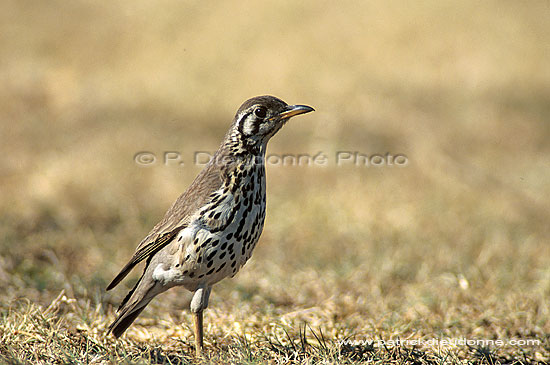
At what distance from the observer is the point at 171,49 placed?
13297 mm

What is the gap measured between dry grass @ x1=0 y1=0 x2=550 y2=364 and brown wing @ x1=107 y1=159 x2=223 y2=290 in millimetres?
631

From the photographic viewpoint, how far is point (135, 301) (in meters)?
4.24

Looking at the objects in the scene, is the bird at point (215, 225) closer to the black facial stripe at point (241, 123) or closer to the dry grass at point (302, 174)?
the black facial stripe at point (241, 123)

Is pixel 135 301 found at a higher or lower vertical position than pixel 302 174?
higher

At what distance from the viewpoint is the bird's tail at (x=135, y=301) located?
4203 millimetres

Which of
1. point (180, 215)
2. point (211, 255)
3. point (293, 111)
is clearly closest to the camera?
point (211, 255)

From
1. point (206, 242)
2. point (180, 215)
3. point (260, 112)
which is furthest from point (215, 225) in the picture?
point (260, 112)

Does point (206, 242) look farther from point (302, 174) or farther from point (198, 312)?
point (302, 174)

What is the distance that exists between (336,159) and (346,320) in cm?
Result: 440

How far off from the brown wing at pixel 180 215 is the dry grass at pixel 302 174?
63cm

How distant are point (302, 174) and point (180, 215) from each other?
17.2 feet

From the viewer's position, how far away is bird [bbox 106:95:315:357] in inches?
158

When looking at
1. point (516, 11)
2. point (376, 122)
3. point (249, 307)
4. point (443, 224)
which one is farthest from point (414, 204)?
point (516, 11)

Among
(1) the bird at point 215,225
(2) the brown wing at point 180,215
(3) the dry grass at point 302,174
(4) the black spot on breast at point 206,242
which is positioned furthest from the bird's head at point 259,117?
(3) the dry grass at point 302,174
